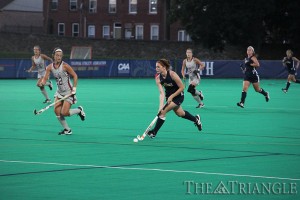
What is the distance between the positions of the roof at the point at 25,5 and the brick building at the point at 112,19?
4.76 m

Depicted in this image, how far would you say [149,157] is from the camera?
52.1ft

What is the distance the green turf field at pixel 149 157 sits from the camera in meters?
12.2

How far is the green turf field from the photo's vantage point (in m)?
12.2

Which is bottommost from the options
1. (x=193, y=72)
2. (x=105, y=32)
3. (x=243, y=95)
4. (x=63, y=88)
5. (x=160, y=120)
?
(x=105, y=32)

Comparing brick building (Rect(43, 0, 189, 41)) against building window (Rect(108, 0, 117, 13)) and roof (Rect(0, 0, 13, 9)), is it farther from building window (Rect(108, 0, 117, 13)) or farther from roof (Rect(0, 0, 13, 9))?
roof (Rect(0, 0, 13, 9))

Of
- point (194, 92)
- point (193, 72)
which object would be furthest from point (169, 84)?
point (193, 72)

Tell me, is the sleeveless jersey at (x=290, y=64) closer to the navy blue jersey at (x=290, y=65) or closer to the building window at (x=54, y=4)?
the navy blue jersey at (x=290, y=65)

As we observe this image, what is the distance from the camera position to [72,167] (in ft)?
47.4

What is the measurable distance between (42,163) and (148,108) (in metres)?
14.9

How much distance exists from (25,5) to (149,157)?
9764 cm

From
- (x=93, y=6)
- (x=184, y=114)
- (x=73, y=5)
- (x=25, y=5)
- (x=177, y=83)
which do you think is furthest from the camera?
(x=25, y=5)

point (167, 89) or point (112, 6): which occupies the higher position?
point (112, 6)

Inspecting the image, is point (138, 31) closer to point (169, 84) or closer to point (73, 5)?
point (73, 5)

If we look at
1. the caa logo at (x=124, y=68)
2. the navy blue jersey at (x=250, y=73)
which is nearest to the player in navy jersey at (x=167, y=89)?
the navy blue jersey at (x=250, y=73)
